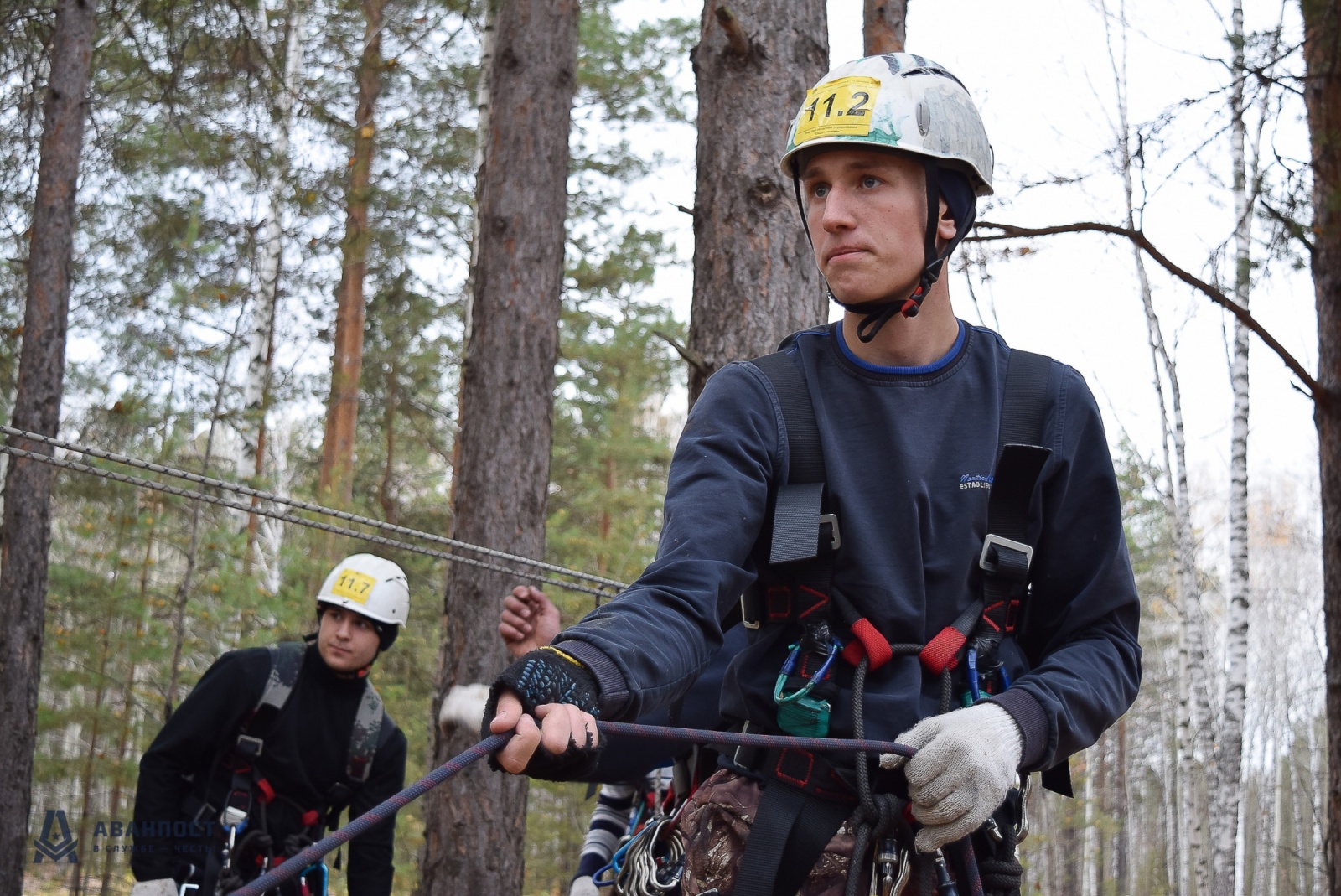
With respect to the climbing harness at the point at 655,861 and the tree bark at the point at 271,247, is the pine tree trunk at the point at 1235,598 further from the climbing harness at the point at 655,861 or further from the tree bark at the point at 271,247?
the climbing harness at the point at 655,861

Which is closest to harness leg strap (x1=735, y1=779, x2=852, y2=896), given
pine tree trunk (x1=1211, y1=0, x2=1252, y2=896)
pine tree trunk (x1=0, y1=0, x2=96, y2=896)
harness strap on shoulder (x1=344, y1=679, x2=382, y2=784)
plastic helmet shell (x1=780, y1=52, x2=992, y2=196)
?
plastic helmet shell (x1=780, y1=52, x2=992, y2=196)

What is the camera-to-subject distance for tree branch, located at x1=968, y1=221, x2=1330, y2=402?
5922 millimetres

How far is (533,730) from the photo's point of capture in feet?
4.57

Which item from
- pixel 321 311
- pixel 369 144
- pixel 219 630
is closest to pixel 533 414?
pixel 219 630

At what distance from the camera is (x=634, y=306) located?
16703mm

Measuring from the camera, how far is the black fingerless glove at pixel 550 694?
143 centimetres

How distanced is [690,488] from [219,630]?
34.8 feet

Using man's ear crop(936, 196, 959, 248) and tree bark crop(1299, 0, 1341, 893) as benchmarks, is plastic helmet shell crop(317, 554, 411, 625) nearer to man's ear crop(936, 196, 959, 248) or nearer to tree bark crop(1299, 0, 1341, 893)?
man's ear crop(936, 196, 959, 248)

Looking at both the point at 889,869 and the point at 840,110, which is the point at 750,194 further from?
the point at 889,869

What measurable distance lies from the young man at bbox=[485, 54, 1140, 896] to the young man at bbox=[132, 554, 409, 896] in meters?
3.70

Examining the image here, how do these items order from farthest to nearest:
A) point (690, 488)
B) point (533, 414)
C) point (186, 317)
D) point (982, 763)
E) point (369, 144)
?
point (369, 144) → point (186, 317) → point (533, 414) → point (690, 488) → point (982, 763)

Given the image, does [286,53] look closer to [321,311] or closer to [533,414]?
[321,311]

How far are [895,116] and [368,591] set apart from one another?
449cm

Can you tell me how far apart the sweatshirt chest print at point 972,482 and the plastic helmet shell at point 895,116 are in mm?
554
